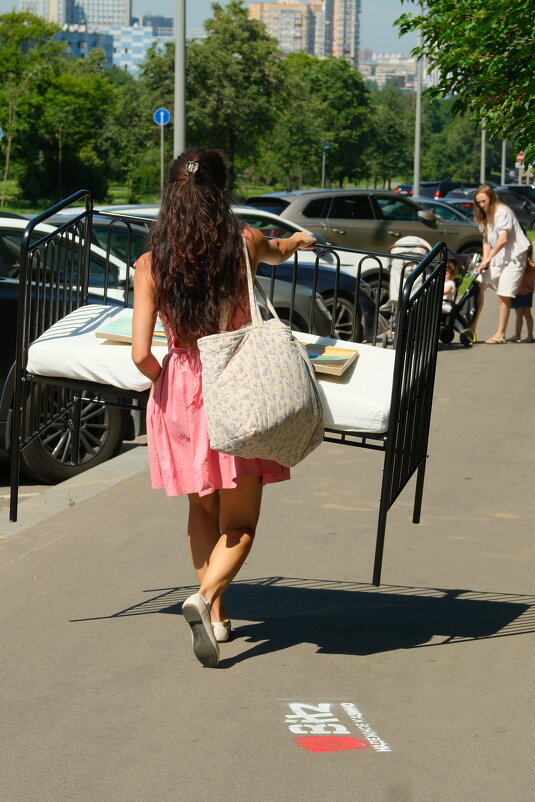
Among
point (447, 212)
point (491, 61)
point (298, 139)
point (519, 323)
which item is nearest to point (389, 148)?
point (298, 139)

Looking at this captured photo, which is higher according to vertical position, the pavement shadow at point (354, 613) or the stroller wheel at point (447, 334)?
the stroller wheel at point (447, 334)

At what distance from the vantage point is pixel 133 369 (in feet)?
14.9

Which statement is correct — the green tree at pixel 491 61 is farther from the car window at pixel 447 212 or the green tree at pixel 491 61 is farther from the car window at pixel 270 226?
the car window at pixel 447 212

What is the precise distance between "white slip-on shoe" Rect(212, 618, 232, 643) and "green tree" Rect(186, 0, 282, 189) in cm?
4967

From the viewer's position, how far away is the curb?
20.3ft

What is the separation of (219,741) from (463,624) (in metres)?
1.45

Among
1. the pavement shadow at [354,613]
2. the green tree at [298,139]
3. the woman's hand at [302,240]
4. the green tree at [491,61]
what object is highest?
the green tree at [298,139]

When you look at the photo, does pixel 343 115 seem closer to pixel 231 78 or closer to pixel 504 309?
pixel 231 78

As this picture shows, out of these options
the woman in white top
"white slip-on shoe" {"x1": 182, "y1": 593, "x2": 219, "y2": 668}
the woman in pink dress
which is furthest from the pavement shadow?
the woman in white top

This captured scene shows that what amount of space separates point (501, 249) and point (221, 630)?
9.13 meters

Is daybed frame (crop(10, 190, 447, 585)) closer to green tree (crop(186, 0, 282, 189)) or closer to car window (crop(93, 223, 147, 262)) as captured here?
car window (crop(93, 223, 147, 262))

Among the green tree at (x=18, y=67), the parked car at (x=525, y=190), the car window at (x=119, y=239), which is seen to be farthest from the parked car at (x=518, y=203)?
the car window at (x=119, y=239)

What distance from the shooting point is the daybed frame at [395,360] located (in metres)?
4.30

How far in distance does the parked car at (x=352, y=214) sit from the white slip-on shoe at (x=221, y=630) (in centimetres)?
1547
